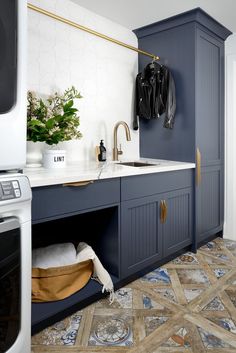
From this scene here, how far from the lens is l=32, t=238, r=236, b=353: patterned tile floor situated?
1.43 meters

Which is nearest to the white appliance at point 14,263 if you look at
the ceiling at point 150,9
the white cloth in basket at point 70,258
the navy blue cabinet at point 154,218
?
the white cloth in basket at point 70,258

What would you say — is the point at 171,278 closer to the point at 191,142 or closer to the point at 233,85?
the point at 191,142

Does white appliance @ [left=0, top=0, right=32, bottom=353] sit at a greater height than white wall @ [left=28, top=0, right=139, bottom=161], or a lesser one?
lesser

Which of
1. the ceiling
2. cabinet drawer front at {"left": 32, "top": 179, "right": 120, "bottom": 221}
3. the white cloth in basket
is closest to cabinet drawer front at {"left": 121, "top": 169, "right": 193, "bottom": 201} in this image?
cabinet drawer front at {"left": 32, "top": 179, "right": 120, "bottom": 221}

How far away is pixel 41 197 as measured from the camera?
56.7 inches

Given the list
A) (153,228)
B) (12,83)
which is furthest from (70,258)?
(12,83)

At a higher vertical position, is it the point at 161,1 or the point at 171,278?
the point at 161,1

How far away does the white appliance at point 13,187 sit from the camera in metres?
0.95

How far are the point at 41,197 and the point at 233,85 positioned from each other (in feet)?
8.13

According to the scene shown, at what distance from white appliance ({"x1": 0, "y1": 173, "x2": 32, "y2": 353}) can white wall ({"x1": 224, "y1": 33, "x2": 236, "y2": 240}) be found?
256cm

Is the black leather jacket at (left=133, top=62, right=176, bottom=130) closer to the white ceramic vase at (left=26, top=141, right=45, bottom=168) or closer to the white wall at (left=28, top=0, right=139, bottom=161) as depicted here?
the white wall at (left=28, top=0, right=139, bottom=161)

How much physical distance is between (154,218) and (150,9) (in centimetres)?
180

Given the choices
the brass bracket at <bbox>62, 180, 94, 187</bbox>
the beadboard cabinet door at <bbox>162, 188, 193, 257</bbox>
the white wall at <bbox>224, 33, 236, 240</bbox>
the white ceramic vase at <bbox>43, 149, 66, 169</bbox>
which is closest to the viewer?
the brass bracket at <bbox>62, 180, 94, 187</bbox>

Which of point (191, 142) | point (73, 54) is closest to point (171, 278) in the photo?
point (191, 142)
